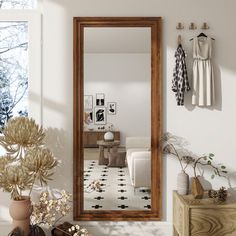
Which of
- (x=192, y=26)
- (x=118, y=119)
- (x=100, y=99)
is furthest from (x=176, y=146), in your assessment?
(x=192, y=26)

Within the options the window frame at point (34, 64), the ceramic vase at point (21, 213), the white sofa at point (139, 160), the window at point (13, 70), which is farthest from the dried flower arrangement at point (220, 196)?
the window at point (13, 70)

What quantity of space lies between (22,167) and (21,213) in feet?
1.26

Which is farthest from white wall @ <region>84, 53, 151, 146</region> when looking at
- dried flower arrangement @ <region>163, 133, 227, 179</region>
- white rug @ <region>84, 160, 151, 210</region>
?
white rug @ <region>84, 160, 151, 210</region>

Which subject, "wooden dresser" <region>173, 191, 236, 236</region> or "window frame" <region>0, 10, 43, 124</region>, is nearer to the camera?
"wooden dresser" <region>173, 191, 236, 236</region>

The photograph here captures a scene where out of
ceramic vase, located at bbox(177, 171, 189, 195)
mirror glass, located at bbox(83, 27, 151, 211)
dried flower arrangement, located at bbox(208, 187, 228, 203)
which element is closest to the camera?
dried flower arrangement, located at bbox(208, 187, 228, 203)

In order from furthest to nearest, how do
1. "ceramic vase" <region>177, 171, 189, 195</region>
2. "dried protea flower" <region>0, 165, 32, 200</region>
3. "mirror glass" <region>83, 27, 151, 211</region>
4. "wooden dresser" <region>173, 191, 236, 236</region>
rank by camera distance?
1. "mirror glass" <region>83, 27, 151, 211</region>
2. "ceramic vase" <region>177, 171, 189, 195</region>
3. "wooden dresser" <region>173, 191, 236, 236</region>
4. "dried protea flower" <region>0, 165, 32, 200</region>

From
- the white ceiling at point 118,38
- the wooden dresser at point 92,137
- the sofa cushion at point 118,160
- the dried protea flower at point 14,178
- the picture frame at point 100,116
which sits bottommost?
the dried protea flower at point 14,178

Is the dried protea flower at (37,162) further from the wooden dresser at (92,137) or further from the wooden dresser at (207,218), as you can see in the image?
the wooden dresser at (207,218)

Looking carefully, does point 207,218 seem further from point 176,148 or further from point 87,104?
point 87,104

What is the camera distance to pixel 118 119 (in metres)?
3.52

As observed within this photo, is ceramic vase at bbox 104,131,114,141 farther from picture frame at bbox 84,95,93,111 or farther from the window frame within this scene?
the window frame

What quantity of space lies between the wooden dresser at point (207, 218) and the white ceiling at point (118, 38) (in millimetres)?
1512

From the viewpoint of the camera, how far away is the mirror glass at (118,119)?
3461 millimetres

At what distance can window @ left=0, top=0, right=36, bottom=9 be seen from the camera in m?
3.61
